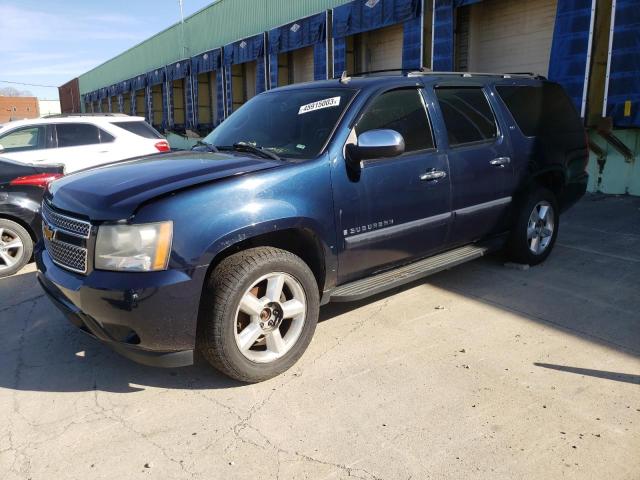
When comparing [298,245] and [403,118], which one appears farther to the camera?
[403,118]

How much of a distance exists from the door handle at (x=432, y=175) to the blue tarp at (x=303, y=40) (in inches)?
507

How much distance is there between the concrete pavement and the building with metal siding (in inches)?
178

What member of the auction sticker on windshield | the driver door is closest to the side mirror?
the driver door

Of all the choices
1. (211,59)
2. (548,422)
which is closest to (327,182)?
(548,422)

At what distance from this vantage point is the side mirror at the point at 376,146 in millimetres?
3389

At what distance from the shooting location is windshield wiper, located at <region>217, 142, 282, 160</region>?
11.5 feet

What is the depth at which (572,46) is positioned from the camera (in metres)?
9.18

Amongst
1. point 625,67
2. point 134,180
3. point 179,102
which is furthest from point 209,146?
point 179,102

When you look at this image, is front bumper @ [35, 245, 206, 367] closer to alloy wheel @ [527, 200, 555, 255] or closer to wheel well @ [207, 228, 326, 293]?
→ wheel well @ [207, 228, 326, 293]

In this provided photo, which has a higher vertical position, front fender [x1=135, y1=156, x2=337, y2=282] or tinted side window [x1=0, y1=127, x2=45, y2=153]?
tinted side window [x1=0, y1=127, x2=45, y2=153]

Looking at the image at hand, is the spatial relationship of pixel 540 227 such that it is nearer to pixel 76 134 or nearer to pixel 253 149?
pixel 253 149

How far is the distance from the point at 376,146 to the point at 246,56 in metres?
19.2

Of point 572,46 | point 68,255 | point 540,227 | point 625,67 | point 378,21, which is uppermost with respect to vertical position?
point 378,21

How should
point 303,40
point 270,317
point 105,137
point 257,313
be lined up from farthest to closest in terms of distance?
point 303,40
point 105,137
point 270,317
point 257,313
